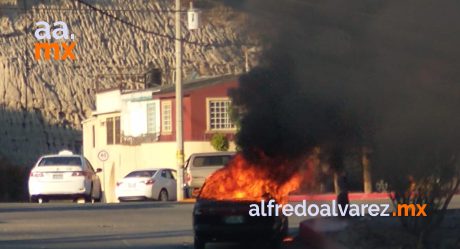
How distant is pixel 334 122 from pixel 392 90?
1293 mm

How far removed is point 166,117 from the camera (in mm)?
45469

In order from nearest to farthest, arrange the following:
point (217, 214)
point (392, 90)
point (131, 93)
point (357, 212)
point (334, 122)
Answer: point (392, 90) < point (334, 122) < point (217, 214) < point (357, 212) < point (131, 93)

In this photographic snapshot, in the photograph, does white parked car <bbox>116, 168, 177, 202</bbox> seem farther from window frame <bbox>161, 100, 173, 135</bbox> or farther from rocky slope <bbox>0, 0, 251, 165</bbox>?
rocky slope <bbox>0, 0, 251, 165</bbox>

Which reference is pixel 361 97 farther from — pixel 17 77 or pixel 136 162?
pixel 17 77

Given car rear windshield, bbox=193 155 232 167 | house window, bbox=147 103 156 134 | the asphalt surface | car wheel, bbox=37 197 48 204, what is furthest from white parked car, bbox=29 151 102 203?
house window, bbox=147 103 156 134

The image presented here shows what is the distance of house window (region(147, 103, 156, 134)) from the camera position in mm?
46156

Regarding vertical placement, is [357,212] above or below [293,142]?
below

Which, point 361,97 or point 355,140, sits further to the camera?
point 355,140

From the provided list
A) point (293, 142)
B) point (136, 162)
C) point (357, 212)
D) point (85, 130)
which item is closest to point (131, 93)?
point (136, 162)

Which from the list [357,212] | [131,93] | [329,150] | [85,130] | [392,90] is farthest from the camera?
[85,130]

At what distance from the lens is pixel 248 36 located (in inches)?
556

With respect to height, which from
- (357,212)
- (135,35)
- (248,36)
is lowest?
(357,212)

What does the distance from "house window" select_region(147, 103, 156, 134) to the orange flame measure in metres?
28.7

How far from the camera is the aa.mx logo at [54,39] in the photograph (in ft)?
154
